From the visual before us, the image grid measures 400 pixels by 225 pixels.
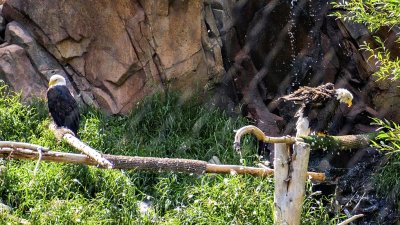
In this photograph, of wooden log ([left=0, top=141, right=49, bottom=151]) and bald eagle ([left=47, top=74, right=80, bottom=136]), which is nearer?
wooden log ([left=0, top=141, right=49, bottom=151])

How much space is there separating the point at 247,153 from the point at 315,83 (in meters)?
1.46

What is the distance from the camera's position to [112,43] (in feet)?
23.4

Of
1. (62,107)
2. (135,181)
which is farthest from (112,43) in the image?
(135,181)

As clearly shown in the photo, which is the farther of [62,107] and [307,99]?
[62,107]

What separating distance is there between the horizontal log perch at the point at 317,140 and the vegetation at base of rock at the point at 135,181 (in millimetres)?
580

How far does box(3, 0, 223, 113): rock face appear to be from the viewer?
7.10m

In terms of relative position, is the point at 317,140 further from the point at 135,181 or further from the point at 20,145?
the point at 20,145

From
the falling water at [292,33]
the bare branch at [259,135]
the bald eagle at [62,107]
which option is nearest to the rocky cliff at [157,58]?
the falling water at [292,33]

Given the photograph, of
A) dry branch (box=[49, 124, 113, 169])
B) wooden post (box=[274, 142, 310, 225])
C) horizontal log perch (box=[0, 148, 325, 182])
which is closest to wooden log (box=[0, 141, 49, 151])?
horizontal log perch (box=[0, 148, 325, 182])

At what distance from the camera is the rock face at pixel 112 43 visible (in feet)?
23.3

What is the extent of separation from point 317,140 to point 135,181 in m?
1.78

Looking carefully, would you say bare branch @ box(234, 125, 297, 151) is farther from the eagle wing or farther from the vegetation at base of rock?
the eagle wing

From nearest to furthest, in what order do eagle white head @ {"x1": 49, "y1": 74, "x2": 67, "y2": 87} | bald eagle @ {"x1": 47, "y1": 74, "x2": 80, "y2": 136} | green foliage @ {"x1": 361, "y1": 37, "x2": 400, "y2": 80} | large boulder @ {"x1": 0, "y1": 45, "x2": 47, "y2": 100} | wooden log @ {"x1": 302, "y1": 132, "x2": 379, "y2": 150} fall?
1. green foliage @ {"x1": 361, "y1": 37, "x2": 400, "y2": 80}
2. wooden log @ {"x1": 302, "y1": 132, "x2": 379, "y2": 150}
3. bald eagle @ {"x1": 47, "y1": 74, "x2": 80, "y2": 136}
4. eagle white head @ {"x1": 49, "y1": 74, "x2": 67, "y2": 87}
5. large boulder @ {"x1": 0, "y1": 45, "x2": 47, "y2": 100}

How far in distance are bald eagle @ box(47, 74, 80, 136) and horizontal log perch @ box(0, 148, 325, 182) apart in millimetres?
1415
